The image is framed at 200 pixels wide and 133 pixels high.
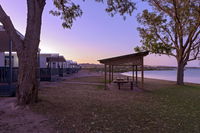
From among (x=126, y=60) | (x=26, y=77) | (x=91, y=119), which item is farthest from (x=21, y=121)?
(x=126, y=60)

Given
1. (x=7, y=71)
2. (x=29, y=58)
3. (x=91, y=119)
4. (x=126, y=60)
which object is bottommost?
(x=91, y=119)

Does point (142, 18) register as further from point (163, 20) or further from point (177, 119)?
point (177, 119)

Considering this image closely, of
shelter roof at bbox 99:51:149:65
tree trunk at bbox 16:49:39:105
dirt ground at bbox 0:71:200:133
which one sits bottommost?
dirt ground at bbox 0:71:200:133

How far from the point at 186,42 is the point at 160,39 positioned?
2351 millimetres

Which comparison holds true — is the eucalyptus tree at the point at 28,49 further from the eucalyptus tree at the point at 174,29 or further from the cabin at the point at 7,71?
the eucalyptus tree at the point at 174,29

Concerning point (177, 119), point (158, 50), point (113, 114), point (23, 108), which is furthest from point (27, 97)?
point (158, 50)

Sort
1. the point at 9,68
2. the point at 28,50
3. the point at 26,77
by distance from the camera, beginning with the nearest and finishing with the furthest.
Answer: the point at 26,77, the point at 28,50, the point at 9,68

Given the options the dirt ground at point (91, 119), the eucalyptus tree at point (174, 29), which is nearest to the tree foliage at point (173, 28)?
the eucalyptus tree at point (174, 29)

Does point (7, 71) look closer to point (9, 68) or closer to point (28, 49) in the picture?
point (9, 68)

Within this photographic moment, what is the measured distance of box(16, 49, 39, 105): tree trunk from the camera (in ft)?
20.7

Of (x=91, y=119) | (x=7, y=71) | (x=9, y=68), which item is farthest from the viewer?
(x=7, y=71)

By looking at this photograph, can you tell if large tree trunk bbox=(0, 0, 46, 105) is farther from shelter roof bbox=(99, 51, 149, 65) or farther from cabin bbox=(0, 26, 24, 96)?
shelter roof bbox=(99, 51, 149, 65)

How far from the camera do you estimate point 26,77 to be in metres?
6.30

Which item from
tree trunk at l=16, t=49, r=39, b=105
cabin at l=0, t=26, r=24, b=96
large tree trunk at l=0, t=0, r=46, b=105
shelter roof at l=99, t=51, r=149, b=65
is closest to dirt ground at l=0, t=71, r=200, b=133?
tree trunk at l=16, t=49, r=39, b=105
